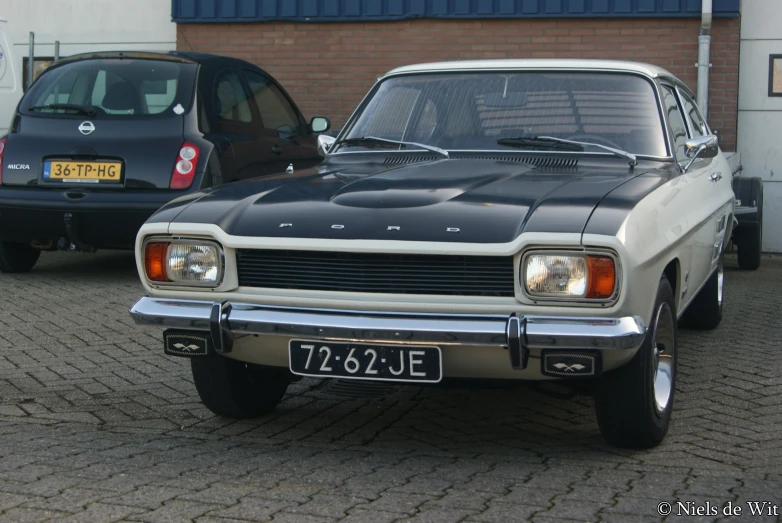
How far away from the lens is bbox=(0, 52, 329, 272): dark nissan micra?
8.02 m

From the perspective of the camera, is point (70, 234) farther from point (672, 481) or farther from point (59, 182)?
point (672, 481)

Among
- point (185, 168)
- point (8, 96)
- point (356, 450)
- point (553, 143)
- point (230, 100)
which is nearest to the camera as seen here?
point (356, 450)

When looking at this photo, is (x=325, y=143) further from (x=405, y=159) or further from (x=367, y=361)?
(x=367, y=361)

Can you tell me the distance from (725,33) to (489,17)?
2362 mm

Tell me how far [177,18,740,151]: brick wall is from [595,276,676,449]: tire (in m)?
7.20

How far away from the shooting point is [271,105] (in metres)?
9.45

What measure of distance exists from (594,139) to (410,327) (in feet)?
5.60

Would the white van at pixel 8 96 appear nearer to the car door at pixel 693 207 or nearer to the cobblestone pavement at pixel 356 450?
the cobblestone pavement at pixel 356 450

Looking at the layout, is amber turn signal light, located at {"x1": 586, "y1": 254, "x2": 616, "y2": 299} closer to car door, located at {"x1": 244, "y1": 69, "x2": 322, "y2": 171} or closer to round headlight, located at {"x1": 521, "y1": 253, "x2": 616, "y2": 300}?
round headlight, located at {"x1": 521, "y1": 253, "x2": 616, "y2": 300}

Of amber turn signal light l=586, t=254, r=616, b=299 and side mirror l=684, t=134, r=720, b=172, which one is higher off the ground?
side mirror l=684, t=134, r=720, b=172

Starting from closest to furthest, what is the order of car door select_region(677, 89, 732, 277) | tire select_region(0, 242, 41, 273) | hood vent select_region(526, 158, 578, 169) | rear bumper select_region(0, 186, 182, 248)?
1. hood vent select_region(526, 158, 578, 169)
2. car door select_region(677, 89, 732, 277)
3. rear bumper select_region(0, 186, 182, 248)
4. tire select_region(0, 242, 41, 273)

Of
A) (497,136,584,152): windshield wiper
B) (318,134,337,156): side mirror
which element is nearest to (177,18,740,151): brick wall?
(318,134,337,156): side mirror

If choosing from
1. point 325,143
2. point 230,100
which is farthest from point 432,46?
point 325,143

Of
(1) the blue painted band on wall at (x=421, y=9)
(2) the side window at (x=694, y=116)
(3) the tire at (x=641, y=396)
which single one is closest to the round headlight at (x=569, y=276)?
(3) the tire at (x=641, y=396)
